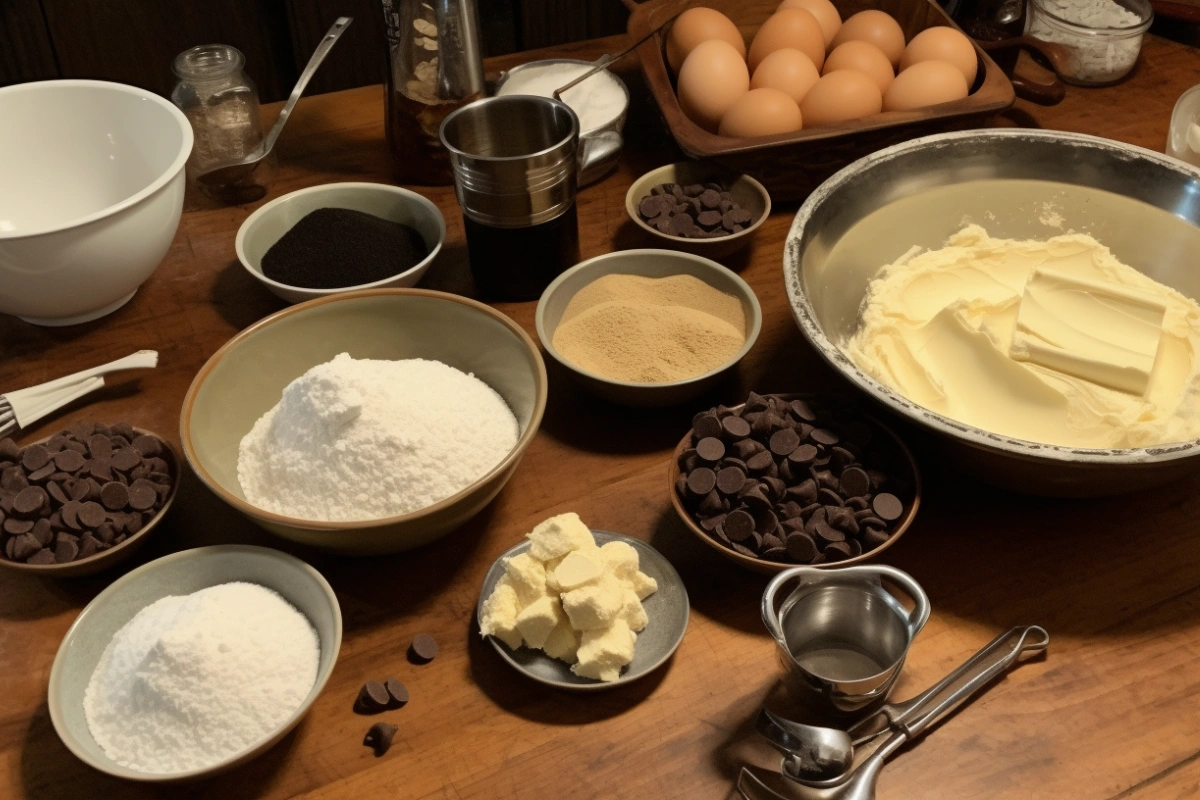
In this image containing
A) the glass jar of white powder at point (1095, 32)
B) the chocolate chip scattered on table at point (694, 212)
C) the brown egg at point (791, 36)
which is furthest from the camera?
the glass jar of white powder at point (1095, 32)

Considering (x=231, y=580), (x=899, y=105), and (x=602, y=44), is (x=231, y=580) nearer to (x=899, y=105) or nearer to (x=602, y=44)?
(x=899, y=105)

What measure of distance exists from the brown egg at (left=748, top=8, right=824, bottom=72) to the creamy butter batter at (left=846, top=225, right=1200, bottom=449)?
543 millimetres

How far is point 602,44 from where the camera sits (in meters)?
1.93

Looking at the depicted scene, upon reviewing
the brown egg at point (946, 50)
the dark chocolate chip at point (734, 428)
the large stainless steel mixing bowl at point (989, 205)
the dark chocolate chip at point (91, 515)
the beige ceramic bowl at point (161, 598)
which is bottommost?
the beige ceramic bowl at point (161, 598)

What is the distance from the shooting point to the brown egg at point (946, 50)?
1584mm

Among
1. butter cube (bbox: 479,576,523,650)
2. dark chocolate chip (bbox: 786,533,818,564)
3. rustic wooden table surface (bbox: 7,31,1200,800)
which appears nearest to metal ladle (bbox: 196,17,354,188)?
rustic wooden table surface (bbox: 7,31,1200,800)

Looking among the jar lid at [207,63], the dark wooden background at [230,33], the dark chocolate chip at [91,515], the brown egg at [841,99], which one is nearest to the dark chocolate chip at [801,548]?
the dark chocolate chip at [91,515]

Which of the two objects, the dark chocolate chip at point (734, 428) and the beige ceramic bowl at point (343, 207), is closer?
the dark chocolate chip at point (734, 428)

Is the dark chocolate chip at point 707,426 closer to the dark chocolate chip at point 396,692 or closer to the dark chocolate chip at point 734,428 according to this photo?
the dark chocolate chip at point 734,428

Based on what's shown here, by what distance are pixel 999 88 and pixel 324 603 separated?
1.31 meters

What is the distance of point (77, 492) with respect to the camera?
3.29 feet

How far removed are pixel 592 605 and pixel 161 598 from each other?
0.43 meters

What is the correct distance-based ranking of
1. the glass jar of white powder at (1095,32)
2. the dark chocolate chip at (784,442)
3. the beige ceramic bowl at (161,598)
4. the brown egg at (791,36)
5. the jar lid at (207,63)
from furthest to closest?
the glass jar of white powder at (1095,32) < the brown egg at (791,36) < the jar lid at (207,63) < the dark chocolate chip at (784,442) < the beige ceramic bowl at (161,598)

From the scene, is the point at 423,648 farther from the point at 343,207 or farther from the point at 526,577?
the point at 343,207
